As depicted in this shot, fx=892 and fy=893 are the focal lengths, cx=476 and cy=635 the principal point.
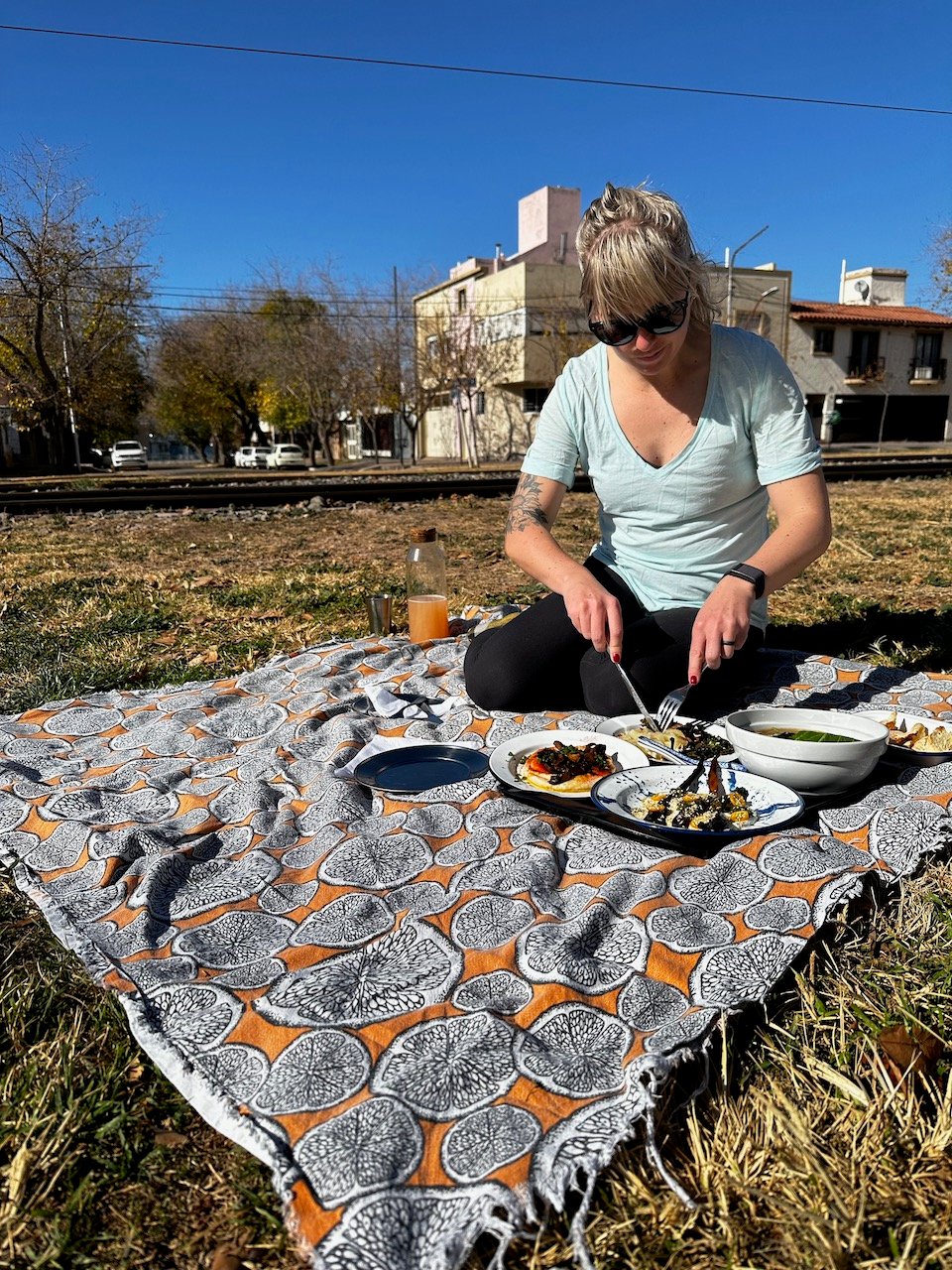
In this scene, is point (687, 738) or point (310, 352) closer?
point (687, 738)

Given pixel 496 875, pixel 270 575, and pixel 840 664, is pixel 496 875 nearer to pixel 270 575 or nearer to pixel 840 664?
pixel 840 664

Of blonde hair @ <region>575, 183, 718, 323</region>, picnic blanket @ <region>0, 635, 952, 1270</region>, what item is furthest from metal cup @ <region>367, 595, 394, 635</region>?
blonde hair @ <region>575, 183, 718, 323</region>

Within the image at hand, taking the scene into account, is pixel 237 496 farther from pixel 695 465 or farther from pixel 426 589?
pixel 695 465

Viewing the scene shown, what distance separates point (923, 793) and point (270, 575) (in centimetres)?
478

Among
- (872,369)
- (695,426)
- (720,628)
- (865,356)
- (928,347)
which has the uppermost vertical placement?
(928,347)

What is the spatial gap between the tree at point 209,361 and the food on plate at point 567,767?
41534mm

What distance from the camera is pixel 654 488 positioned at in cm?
305

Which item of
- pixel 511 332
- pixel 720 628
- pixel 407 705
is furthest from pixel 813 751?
pixel 511 332

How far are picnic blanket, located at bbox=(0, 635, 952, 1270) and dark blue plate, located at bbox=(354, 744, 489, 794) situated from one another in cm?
5

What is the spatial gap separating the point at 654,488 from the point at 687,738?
907 mm

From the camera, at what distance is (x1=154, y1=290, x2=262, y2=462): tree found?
40.7m

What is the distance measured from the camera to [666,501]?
3059mm

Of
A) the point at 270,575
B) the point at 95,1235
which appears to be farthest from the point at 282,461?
the point at 95,1235

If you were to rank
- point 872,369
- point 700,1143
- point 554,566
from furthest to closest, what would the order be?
point 872,369, point 554,566, point 700,1143
